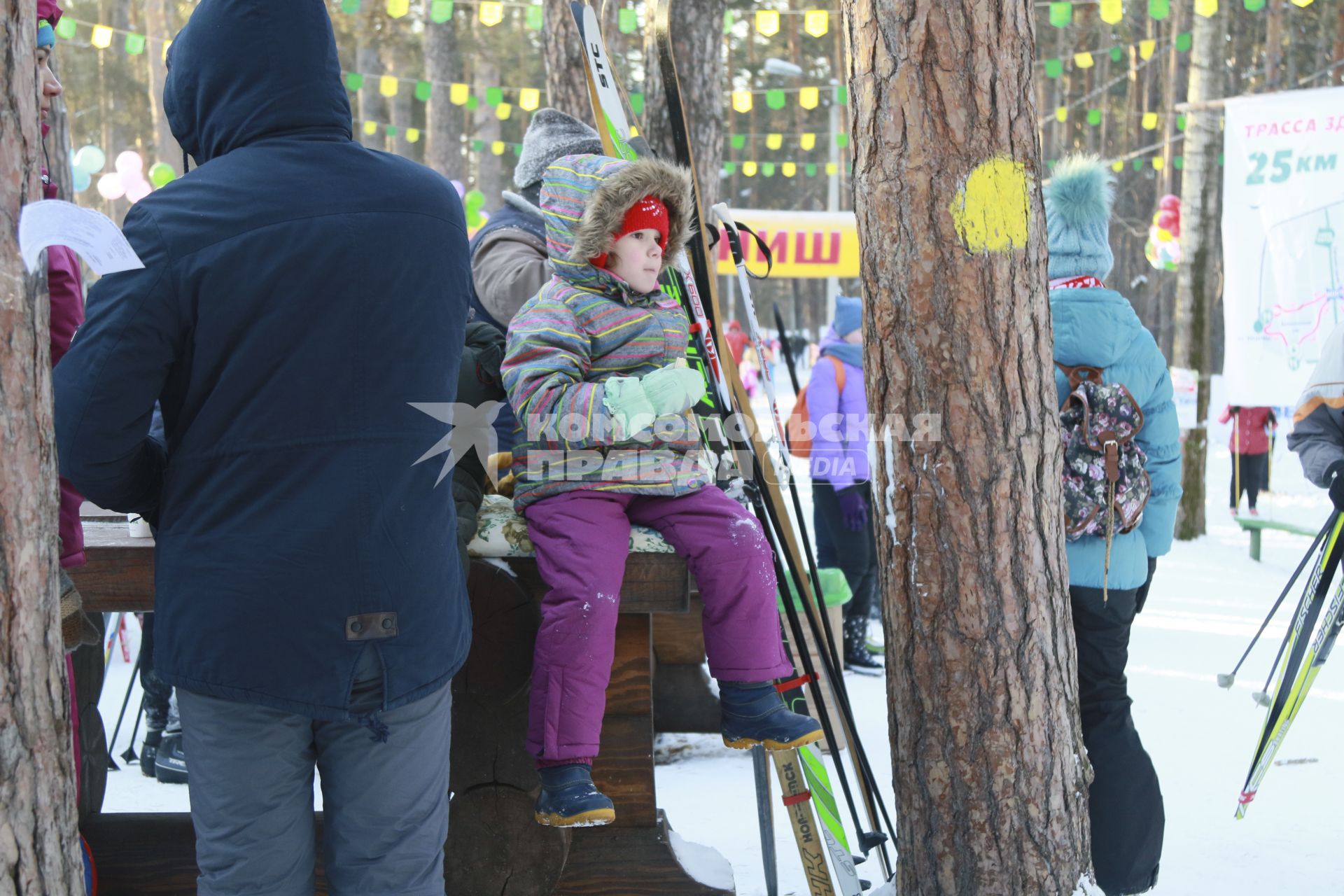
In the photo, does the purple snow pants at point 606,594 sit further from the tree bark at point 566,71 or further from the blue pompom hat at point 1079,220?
the tree bark at point 566,71

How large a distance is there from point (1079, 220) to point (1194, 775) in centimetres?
221

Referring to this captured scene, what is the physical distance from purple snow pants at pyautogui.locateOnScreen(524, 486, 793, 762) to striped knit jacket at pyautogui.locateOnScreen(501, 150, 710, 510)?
2.5 inches

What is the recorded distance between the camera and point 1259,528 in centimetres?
769

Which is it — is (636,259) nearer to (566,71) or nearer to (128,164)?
(566,71)

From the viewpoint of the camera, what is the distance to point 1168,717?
450cm

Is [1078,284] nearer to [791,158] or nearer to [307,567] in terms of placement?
[307,567]

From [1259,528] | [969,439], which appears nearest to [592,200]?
[969,439]

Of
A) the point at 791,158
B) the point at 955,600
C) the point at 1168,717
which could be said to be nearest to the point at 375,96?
the point at 1168,717

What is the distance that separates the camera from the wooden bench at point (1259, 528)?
7.29 meters

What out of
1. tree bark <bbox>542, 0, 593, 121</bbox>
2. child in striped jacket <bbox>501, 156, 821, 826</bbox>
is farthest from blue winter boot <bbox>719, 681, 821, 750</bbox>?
tree bark <bbox>542, 0, 593, 121</bbox>

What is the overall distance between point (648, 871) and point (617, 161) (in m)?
1.60

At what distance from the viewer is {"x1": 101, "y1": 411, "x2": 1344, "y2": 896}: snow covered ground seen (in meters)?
3.13

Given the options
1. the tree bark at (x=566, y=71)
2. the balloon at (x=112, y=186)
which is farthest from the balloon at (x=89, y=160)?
the tree bark at (x=566, y=71)

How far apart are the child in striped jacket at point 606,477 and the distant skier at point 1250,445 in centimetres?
765
